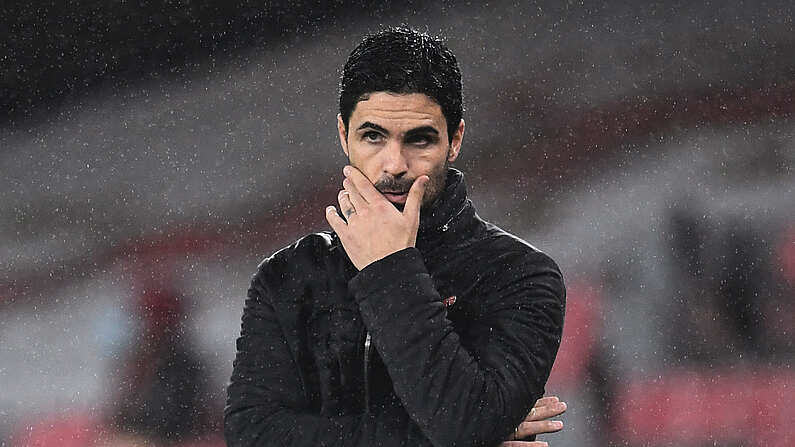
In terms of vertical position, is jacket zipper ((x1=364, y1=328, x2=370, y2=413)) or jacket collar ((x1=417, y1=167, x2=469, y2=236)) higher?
jacket collar ((x1=417, y1=167, x2=469, y2=236))

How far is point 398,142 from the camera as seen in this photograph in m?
1.07

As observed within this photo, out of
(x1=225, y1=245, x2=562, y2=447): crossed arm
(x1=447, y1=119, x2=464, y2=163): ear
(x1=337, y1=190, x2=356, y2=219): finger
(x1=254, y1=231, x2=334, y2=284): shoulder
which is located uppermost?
(x1=447, y1=119, x2=464, y2=163): ear

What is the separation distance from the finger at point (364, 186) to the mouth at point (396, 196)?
1cm

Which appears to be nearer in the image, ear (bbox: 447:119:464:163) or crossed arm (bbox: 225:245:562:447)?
crossed arm (bbox: 225:245:562:447)

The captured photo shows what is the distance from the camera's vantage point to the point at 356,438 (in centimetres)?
102

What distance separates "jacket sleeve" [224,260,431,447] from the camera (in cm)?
102

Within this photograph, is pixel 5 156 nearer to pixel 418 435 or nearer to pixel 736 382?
pixel 736 382

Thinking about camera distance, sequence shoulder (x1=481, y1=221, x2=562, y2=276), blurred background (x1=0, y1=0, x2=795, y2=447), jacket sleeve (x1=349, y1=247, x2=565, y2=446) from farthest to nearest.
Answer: blurred background (x1=0, y1=0, x2=795, y2=447) → shoulder (x1=481, y1=221, x2=562, y2=276) → jacket sleeve (x1=349, y1=247, x2=565, y2=446)

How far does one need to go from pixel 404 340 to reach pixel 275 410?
18 cm

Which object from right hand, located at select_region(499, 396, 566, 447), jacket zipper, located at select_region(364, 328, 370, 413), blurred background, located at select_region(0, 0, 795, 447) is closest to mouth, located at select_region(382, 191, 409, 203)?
jacket zipper, located at select_region(364, 328, 370, 413)

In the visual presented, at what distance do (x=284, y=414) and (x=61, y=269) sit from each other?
2.13m

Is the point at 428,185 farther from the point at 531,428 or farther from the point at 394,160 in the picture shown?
the point at 531,428

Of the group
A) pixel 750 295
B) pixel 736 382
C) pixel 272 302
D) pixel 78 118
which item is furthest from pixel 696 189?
pixel 272 302

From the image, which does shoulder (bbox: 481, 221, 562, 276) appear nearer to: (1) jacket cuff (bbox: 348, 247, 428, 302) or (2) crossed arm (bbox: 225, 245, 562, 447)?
(2) crossed arm (bbox: 225, 245, 562, 447)
